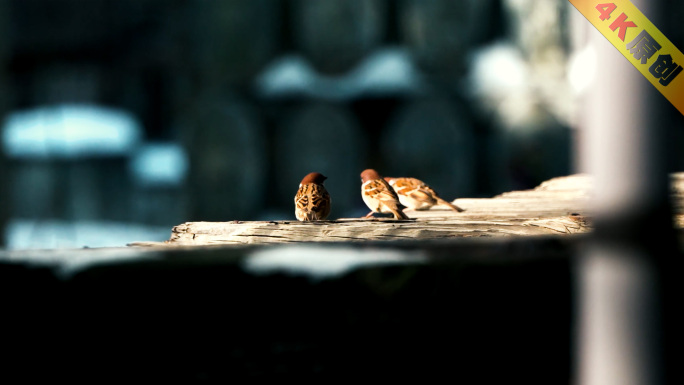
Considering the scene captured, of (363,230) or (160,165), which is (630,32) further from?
(160,165)

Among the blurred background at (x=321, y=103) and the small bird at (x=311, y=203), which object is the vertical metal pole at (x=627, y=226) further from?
the blurred background at (x=321, y=103)

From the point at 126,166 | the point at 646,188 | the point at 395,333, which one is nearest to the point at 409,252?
the point at 395,333

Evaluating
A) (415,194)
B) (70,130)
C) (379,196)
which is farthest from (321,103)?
(70,130)

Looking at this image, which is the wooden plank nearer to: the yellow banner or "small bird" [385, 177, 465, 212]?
the yellow banner

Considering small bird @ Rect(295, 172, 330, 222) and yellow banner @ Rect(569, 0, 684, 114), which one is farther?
small bird @ Rect(295, 172, 330, 222)

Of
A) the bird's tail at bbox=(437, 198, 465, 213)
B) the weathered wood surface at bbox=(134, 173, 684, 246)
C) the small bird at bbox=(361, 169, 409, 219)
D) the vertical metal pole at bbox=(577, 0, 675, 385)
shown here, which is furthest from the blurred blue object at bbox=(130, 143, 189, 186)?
the vertical metal pole at bbox=(577, 0, 675, 385)

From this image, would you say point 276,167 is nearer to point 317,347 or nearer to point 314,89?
point 314,89
